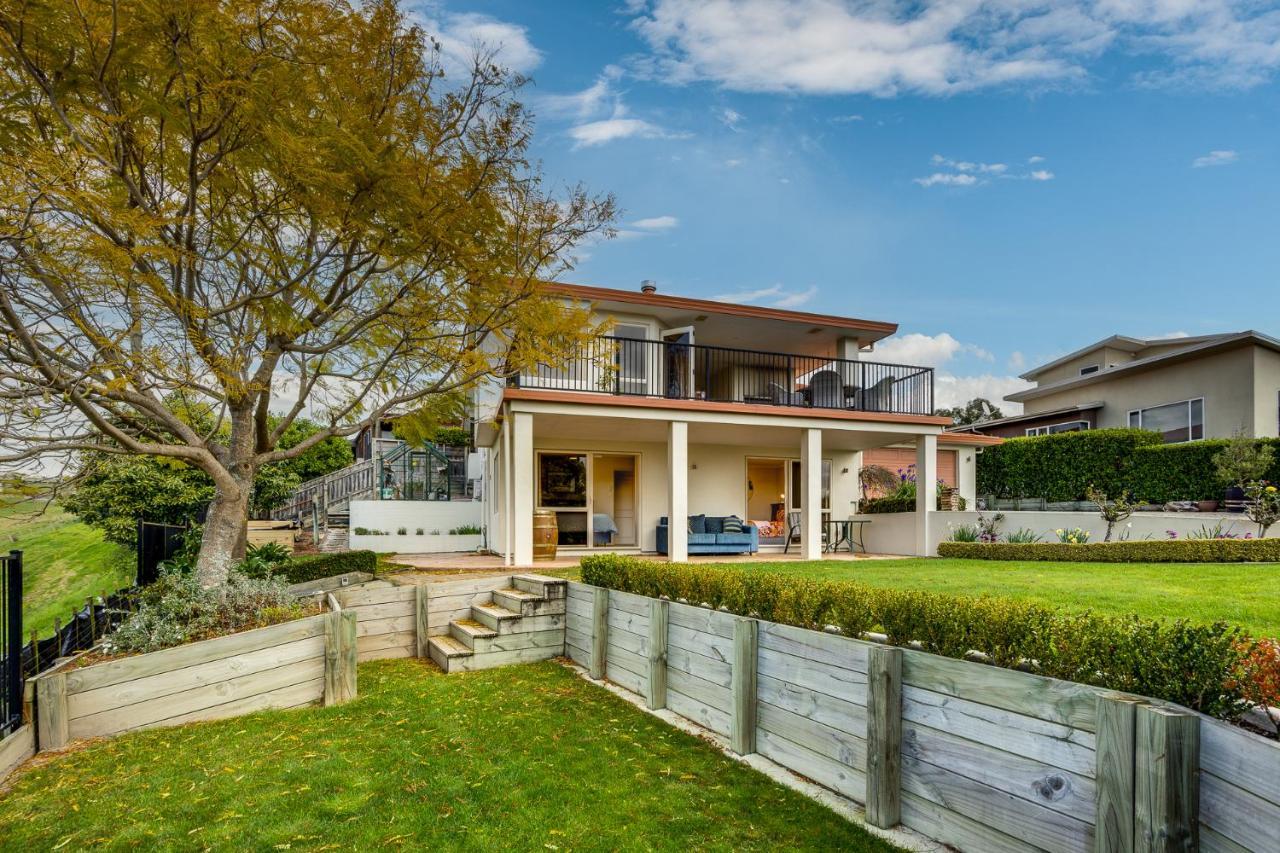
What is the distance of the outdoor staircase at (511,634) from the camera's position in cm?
661

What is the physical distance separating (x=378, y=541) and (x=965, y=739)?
14141 mm

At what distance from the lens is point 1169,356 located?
715 inches

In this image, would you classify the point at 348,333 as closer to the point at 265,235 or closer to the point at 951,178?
the point at 265,235

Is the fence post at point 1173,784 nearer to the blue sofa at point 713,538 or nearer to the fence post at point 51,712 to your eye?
the fence post at point 51,712

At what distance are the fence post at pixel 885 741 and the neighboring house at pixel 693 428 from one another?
27.2ft

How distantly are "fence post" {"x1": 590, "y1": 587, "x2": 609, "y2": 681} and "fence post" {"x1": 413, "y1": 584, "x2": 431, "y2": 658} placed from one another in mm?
2125

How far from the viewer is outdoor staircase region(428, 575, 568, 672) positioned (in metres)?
6.61

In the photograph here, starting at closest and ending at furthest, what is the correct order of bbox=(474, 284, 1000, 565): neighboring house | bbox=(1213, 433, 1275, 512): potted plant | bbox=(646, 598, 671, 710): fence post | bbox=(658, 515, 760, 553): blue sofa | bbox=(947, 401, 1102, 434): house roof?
1. bbox=(646, 598, 671, 710): fence post
2. bbox=(474, 284, 1000, 565): neighboring house
3. bbox=(1213, 433, 1275, 512): potted plant
4. bbox=(658, 515, 760, 553): blue sofa
5. bbox=(947, 401, 1102, 434): house roof

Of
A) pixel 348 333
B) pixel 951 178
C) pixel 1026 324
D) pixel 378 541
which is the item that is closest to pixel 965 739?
pixel 348 333

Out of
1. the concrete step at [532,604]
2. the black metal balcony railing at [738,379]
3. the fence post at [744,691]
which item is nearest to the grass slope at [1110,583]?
the fence post at [744,691]

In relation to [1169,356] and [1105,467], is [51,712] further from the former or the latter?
[1169,356]

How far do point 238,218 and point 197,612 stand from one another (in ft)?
16.1

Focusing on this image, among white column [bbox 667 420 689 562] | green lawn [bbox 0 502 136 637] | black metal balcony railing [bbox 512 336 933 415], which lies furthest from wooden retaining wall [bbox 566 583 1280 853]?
green lawn [bbox 0 502 136 637]

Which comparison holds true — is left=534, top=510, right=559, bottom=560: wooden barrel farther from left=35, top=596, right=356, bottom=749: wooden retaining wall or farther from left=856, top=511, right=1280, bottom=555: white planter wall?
left=856, top=511, right=1280, bottom=555: white planter wall
